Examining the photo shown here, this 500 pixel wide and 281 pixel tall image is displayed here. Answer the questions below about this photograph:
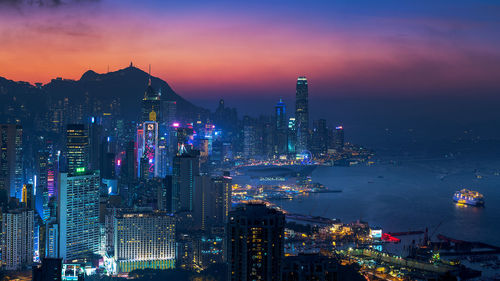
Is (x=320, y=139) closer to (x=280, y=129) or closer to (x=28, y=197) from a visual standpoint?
(x=280, y=129)

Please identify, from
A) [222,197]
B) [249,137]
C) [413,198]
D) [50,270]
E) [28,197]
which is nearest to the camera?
[50,270]

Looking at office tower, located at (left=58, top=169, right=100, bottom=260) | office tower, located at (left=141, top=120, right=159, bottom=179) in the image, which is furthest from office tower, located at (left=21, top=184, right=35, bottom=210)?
office tower, located at (left=141, top=120, right=159, bottom=179)

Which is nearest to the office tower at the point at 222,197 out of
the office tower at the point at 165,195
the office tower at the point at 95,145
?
the office tower at the point at 165,195

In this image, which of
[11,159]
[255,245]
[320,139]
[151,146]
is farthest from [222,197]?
[320,139]

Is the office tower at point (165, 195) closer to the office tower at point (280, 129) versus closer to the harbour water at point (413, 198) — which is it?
the harbour water at point (413, 198)

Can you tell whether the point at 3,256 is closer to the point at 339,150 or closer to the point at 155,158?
the point at 155,158

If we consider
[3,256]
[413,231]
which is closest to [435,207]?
[413,231]
